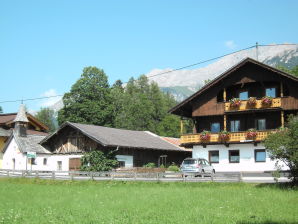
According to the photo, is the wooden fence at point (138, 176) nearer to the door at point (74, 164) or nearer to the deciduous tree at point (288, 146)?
the deciduous tree at point (288, 146)

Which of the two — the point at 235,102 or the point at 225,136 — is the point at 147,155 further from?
the point at 235,102

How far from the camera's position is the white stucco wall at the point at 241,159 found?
40.6m

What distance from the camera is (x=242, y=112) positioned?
41.9 m

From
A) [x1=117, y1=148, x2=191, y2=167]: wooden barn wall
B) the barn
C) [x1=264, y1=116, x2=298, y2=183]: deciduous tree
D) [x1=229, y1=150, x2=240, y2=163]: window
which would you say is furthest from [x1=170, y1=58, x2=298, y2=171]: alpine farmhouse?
[x1=264, y1=116, x2=298, y2=183]: deciduous tree

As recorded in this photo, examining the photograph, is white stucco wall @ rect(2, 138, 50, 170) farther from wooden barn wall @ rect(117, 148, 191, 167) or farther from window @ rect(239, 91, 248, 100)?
window @ rect(239, 91, 248, 100)

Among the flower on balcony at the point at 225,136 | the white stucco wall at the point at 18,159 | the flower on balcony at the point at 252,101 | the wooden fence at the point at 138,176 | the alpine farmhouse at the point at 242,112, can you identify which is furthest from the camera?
the white stucco wall at the point at 18,159

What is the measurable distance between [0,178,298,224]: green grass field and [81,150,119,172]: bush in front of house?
48.0 ft

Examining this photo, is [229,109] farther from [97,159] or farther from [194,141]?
[97,159]

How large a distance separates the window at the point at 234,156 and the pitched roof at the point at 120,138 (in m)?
8.94

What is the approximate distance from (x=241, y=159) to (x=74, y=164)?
16915 millimetres

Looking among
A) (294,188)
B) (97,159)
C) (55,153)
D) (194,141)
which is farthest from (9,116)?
(294,188)

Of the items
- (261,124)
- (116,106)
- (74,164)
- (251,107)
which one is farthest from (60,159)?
(116,106)

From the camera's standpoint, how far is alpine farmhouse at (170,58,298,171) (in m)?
40.2

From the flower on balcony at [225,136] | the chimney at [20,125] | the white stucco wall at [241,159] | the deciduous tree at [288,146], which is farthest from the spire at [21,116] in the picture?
the deciduous tree at [288,146]
